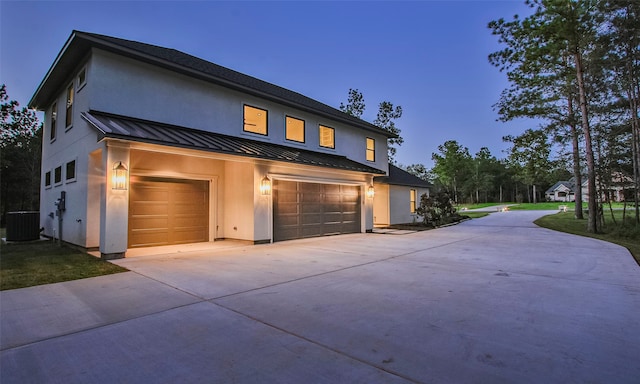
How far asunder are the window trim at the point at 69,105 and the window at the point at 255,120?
501 centimetres

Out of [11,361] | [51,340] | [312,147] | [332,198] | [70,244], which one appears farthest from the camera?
[312,147]

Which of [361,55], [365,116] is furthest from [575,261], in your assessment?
[361,55]

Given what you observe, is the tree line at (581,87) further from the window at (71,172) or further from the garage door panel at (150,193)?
the window at (71,172)

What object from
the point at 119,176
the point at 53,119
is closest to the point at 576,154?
the point at 119,176

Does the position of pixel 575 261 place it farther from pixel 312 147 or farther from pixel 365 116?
pixel 365 116

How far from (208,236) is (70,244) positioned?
3.85 meters

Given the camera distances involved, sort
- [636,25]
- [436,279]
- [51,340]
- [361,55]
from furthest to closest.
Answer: [361,55] < [636,25] < [436,279] < [51,340]

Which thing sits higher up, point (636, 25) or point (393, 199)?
point (636, 25)

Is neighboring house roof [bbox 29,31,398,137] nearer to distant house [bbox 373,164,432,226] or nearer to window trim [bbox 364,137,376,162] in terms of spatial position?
window trim [bbox 364,137,376,162]

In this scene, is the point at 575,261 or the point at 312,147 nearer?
the point at 575,261

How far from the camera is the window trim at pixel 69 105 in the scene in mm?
9102

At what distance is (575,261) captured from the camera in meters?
6.77

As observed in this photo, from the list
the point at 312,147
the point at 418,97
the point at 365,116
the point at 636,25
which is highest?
the point at 418,97

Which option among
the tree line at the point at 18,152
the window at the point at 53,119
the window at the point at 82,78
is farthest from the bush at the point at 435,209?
the tree line at the point at 18,152
